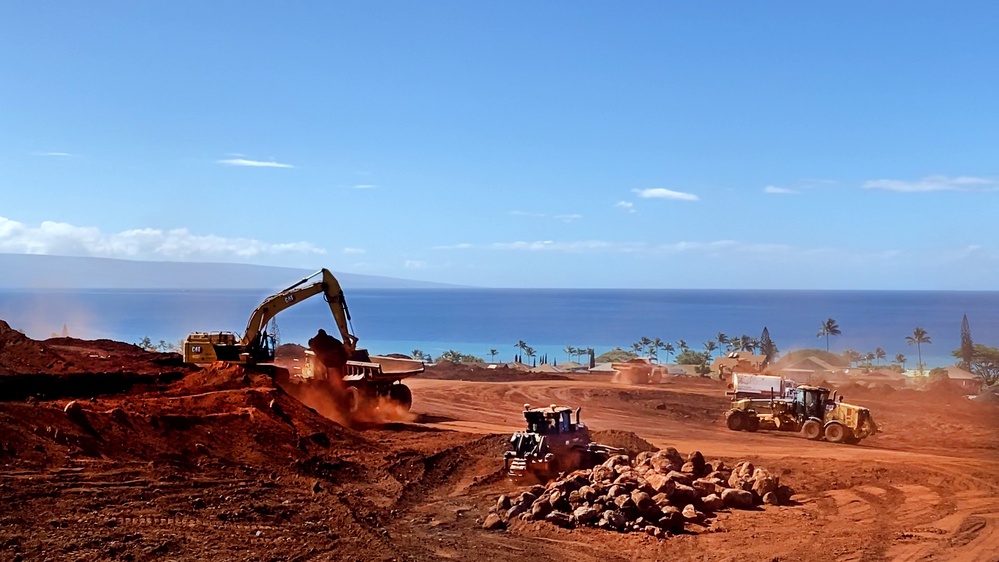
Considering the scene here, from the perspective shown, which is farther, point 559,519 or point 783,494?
point 783,494

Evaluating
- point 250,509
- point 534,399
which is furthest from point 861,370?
point 250,509

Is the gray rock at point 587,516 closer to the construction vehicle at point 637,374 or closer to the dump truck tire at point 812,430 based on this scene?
the dump truck tire at point 812,430

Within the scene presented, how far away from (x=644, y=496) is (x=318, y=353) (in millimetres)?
18395

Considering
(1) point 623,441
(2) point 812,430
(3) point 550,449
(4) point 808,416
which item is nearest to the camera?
(3) point 550,449

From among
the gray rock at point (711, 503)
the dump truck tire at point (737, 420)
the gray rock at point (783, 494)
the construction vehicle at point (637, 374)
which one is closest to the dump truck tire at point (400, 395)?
the dump truck tire at point (737, 420)

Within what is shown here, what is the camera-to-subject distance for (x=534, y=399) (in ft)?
150

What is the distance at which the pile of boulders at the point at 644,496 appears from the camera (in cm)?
1723

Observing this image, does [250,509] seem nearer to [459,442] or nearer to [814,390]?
[459,442]

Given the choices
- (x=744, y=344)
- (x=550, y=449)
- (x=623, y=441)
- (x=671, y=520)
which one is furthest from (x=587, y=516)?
(x=744, y=344)

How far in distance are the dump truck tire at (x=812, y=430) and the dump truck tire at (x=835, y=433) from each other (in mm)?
427

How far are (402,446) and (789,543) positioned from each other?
1340 centimetres

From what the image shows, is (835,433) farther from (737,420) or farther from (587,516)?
(587,516)

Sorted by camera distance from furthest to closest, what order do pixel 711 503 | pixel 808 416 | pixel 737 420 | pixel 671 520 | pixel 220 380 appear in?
pixel 737 420 < pixel 808 416 < pixel 220 380 < pixel 711 503 < pixel 671 520

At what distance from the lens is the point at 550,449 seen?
2173cm
